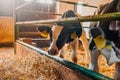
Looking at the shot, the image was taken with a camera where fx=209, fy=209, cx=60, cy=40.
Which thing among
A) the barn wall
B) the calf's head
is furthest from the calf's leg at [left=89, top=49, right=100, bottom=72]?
the barn wall

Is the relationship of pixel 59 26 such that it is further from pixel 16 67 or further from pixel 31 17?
pixel 31 17

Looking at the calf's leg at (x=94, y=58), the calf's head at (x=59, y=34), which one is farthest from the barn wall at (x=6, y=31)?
the calf's leg at (x=94, y=58)

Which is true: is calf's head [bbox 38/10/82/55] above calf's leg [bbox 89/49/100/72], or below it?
above

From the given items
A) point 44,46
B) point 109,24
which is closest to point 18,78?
point 109,24

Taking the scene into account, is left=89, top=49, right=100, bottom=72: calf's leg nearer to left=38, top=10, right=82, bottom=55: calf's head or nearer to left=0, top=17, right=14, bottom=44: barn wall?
left=38, top=10, right=82, bottom=55: calf's head

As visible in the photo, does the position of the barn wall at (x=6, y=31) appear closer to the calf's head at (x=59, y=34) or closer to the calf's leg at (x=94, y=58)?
the calf's head at (x=59, y=34)

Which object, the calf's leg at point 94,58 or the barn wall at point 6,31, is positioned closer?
the calf's leg at point 94,58

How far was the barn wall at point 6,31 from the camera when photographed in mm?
7266

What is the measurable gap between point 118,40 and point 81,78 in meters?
0.46

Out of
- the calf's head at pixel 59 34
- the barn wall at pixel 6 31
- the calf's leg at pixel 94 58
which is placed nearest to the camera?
the calf's leg at pixel 94 58

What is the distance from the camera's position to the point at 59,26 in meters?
2.72

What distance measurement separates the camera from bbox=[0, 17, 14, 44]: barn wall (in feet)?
23.8

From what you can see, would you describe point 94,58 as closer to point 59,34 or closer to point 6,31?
point 59,34

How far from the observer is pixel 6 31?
7398mm
